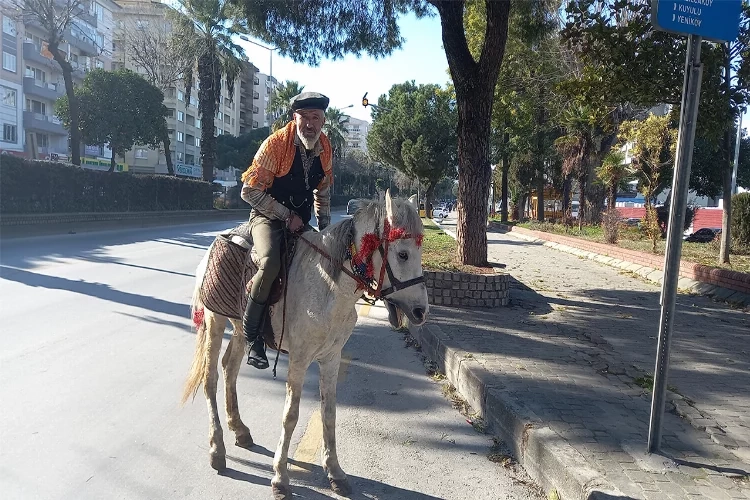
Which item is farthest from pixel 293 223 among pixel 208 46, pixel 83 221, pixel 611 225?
pixel 208 46

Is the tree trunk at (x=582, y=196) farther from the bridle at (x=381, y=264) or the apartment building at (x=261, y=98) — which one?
the apartment building at (x=261, y=98)

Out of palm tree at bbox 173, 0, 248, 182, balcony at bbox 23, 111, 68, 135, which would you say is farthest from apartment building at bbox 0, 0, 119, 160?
palm tree at bbox 173, 0, 248, 182

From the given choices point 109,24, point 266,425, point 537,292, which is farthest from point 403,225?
point 109,24

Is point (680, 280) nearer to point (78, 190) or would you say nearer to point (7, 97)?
point (78, 190)

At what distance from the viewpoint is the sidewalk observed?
135 inches

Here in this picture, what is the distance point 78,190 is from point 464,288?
785 inches

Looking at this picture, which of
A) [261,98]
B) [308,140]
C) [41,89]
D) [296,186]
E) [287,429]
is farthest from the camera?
[261,98]

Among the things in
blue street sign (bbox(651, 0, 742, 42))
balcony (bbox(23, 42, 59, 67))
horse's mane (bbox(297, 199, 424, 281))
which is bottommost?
horse's mane (bbox(297, 199, 424, 281))

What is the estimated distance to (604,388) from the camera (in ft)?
16.7

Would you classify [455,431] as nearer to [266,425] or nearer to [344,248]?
[266,425]

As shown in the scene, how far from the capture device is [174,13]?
32344mm

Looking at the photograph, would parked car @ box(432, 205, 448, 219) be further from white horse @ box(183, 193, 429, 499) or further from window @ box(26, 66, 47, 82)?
white horse @ box(183, 193, 429, 499)

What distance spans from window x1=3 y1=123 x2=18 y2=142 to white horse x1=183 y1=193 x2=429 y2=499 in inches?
1608

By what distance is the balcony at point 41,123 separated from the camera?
38928 mm
